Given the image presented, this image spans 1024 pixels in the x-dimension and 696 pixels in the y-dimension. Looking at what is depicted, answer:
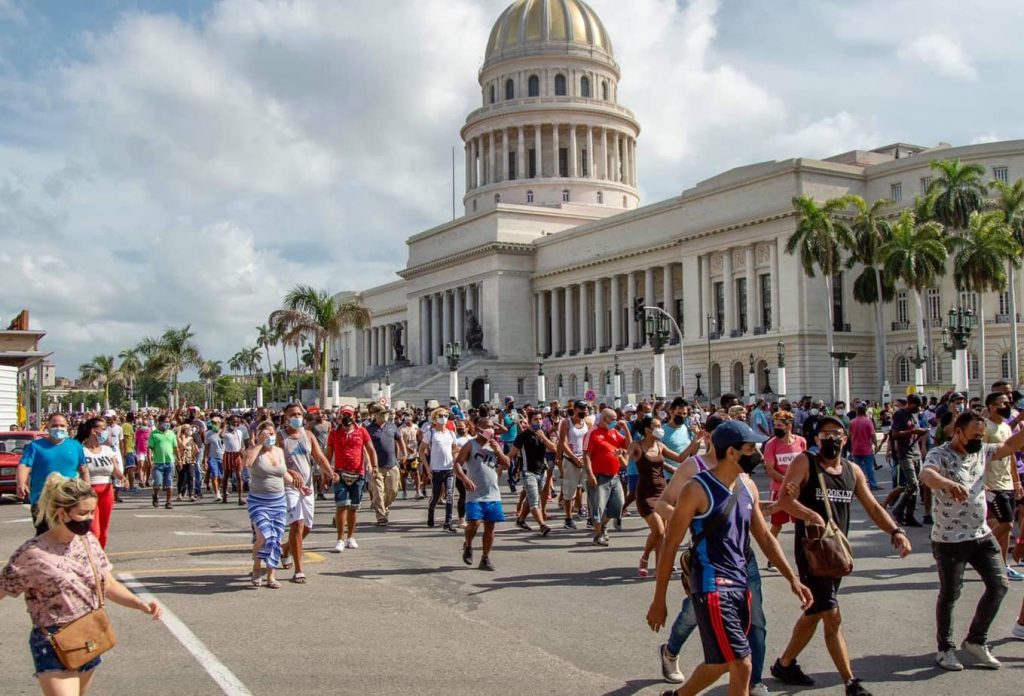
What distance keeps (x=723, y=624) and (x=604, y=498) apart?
8.59 metres

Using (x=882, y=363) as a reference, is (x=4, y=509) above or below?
below

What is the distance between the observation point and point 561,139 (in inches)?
3728

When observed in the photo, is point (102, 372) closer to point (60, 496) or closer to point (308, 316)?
point (308, 316)

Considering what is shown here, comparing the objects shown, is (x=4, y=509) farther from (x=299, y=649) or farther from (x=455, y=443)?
(x=299, y=649)

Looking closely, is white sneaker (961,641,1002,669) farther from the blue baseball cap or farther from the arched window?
the arched window

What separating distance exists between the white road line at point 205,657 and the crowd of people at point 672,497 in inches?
39.9

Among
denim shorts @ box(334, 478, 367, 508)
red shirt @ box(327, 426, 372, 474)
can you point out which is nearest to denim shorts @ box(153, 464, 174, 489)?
red shirt @ box(327, 426, 372, 474)

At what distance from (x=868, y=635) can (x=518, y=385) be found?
246ft

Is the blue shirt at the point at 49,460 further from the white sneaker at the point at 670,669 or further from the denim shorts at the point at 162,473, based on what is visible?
the denim shorts at the point at 162,473

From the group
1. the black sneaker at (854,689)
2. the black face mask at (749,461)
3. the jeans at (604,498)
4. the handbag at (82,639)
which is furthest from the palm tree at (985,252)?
the handbag at (82,639)

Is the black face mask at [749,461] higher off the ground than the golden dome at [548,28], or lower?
lower

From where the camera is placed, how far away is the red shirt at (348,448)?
13539 millimetres

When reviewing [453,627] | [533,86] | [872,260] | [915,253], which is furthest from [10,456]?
[533,86]

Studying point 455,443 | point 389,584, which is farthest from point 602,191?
point 389,584
